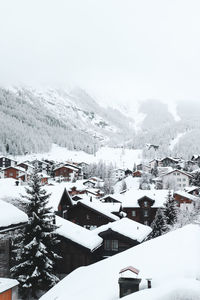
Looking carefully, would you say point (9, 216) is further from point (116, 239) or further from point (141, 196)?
point (141, 196)

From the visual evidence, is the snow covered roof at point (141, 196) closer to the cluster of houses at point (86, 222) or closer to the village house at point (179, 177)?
the cluster of houses at point (86, 222)

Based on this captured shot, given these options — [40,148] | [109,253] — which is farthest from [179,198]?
[40,148]

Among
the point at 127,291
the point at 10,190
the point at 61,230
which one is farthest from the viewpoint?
the point at 10,190

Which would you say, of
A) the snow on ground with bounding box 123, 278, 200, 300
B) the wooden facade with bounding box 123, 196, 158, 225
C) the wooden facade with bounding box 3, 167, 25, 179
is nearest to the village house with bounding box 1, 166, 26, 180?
the wooden facade with bounding box 3, 167, 25, 179

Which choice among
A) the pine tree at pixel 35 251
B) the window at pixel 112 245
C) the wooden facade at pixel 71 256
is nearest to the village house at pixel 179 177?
the window at pixel 112 245

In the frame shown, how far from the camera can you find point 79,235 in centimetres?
2428

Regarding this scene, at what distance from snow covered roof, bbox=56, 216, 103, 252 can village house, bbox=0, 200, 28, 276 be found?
662 inches

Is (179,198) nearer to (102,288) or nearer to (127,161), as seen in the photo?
(102,288)

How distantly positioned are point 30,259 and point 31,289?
2391 mm

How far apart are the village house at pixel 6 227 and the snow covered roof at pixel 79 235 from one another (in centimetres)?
1682

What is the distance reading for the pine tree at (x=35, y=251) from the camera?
1827 cm

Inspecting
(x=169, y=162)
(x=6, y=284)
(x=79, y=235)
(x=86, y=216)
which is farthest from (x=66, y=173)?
(x=6, y=284)

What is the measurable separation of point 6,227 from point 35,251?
14.1 metres

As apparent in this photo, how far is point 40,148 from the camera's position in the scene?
188 metres
